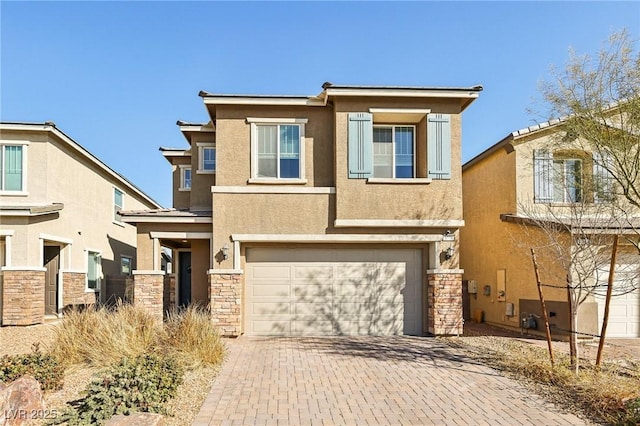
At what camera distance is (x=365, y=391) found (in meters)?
8.11

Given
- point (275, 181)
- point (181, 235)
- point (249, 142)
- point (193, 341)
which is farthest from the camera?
point (181, 235)

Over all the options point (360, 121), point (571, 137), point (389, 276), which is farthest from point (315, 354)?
point (571, 137)

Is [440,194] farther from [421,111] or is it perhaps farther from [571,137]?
[571,137]

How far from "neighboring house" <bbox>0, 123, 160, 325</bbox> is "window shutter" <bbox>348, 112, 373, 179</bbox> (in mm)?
10236

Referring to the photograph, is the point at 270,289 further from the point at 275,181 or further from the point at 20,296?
the point at 20,296

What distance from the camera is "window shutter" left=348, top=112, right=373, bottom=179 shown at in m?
13.0

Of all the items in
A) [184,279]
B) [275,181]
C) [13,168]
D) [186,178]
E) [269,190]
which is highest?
[13,168]

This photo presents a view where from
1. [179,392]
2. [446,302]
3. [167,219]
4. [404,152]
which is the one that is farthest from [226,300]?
[404,152]

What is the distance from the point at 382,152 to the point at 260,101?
3.78 meters

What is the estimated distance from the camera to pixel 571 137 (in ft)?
32.7

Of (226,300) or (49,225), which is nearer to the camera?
(226,300)

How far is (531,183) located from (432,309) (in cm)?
510

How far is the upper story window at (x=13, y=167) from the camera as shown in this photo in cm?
1628

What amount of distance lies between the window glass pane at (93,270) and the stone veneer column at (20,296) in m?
4.40
